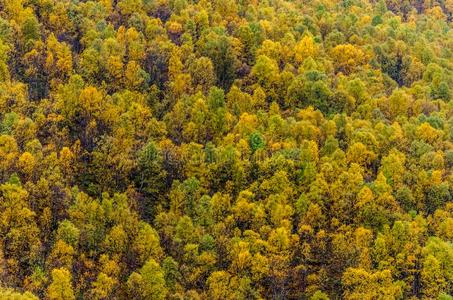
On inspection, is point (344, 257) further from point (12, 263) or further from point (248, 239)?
point (12, 263)

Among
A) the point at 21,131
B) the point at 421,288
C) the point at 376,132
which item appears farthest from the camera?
the point at 376,132

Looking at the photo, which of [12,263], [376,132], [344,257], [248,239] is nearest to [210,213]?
[248,239]

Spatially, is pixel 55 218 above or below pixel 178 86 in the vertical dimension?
below

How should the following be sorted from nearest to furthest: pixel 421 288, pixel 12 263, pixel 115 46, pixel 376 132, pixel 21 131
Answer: pixel 12 263, pixel 421 288, pixel 21 131, pixel 376 132, pixel 115 46

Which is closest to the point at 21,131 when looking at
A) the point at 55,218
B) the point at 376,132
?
the point at 55,218

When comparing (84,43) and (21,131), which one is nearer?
(21,131)

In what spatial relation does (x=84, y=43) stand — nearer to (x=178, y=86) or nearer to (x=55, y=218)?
(x=178, y=86)
